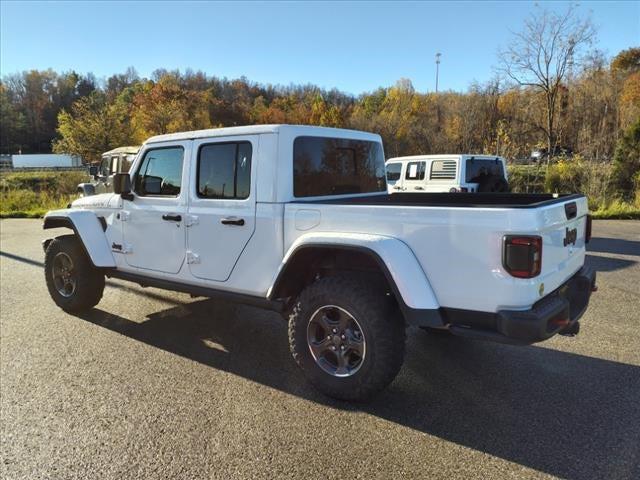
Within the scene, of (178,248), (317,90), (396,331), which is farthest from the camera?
(317,90)

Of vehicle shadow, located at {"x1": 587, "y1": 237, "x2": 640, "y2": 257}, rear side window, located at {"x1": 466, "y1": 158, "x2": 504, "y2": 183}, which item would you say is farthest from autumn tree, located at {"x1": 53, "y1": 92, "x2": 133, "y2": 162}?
vehicle shadow, located at {"x1": 587, "y1": 237, "x2": 640, "y2": 257}

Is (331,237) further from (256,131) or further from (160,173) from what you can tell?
(160,173)

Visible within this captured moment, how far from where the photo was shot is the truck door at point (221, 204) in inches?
152

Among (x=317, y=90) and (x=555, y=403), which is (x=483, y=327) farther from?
(x=317, y=90)

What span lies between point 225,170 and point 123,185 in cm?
127

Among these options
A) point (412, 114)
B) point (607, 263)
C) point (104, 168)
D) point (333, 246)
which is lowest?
point (607, 263)

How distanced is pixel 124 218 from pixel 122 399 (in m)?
2.01

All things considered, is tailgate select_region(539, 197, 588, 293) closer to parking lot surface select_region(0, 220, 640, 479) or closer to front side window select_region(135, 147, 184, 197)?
parking lot surface select_region(0, 220, 640, 479)

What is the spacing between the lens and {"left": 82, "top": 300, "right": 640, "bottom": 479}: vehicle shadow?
277 centimetres

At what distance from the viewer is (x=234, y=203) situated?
3.92m

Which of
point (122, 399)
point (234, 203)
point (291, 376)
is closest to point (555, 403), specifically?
point (291, 376)

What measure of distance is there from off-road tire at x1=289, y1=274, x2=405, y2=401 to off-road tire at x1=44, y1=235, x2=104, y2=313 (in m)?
2.92

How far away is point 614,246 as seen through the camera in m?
9.60

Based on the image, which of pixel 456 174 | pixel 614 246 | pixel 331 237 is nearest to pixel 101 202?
pixel 331 237
